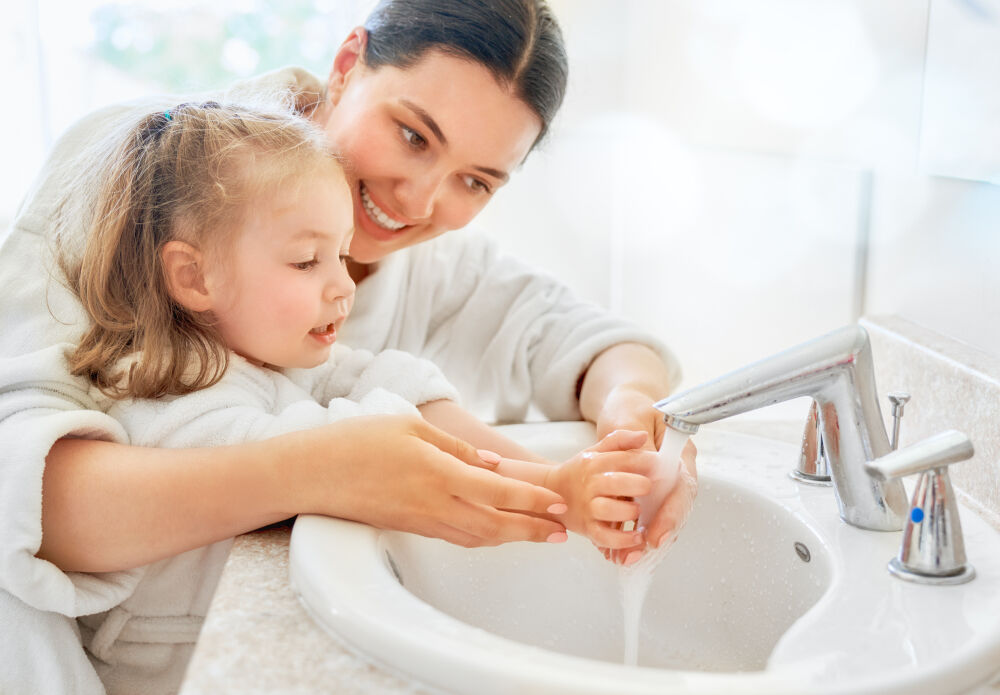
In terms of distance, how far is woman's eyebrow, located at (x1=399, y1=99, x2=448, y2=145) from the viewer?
41.8 inches

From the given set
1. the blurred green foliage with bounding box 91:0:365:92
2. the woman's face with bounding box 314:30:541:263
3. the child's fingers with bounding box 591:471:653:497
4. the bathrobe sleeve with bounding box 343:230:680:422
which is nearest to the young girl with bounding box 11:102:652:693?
the child's fingers with bounding box 591:471:653:497

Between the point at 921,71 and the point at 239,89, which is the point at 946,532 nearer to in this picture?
the point at 921,71

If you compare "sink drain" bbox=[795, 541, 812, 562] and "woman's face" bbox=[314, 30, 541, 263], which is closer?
"sink drain" bbox=[795, 541, 812, 562]

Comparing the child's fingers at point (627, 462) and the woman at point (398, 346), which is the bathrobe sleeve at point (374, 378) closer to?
the woman at point (398, 346)

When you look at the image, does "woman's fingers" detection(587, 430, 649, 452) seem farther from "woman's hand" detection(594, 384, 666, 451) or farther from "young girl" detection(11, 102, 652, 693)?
"woman's hand" detection(594, 384, 666, 451)

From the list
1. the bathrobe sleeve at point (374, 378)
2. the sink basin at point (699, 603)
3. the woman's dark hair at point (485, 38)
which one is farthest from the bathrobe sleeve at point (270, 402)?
the woman's dark hair at point (485, 38)

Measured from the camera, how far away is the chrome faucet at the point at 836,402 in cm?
67

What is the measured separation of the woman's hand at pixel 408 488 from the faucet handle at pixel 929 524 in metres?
0.26

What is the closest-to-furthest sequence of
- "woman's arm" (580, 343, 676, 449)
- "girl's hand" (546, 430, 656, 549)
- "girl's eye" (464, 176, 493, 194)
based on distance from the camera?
"girl's hand" (546, 430, 656, 549)
"woman's arm" (580, 343, 676, 449)
"girl's eye" (464, 176, 493, 194)

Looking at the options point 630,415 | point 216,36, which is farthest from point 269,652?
point 216,36

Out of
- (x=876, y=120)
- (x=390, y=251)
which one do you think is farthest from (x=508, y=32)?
(x=876, y=120)

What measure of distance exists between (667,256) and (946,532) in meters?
1.48

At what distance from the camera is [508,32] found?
1087mm

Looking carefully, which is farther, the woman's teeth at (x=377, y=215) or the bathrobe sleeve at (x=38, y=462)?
the woman's teeth at (x=377, y=215)
